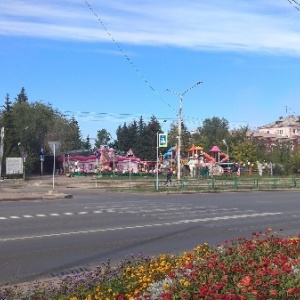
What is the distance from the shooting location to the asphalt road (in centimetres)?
1020

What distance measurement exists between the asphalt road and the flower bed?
223 cm

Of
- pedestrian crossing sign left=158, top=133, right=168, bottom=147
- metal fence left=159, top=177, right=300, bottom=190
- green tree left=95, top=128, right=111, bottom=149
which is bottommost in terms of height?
metal fence left=159, top=177, right=300, bottom=190

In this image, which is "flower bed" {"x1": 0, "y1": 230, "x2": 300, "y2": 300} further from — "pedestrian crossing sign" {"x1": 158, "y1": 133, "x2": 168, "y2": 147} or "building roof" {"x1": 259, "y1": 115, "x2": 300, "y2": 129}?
"building roof" {"x1": 259, "y1": 115, "x2": 300, "y2": 129}

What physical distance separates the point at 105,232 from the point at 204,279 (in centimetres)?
994

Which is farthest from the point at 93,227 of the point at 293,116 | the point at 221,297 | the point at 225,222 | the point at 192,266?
the point at 293,116

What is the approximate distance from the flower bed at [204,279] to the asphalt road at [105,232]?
7.32 feet

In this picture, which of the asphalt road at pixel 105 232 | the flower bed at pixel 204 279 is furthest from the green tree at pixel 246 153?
the flower bed at pixel 204 279

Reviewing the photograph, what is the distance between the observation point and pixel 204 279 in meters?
4.89

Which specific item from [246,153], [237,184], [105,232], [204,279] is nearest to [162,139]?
[237,184]

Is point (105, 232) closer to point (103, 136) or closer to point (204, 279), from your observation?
point (204, 279)

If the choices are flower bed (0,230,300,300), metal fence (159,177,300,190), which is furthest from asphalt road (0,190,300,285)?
metal fence (159,177,300,190)

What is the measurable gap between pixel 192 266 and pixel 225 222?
12530 millimetres

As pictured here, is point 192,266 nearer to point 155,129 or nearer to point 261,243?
point 261,243

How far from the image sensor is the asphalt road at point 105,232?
10.2 m
